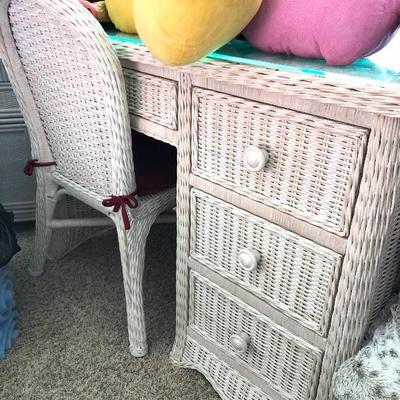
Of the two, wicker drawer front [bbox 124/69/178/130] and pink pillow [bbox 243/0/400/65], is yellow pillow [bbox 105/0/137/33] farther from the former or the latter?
pink pillow [bbox 243/0/400/65]

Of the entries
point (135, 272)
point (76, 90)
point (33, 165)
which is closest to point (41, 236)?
point (33, 165)

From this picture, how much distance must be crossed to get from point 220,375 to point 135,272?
0.28 meters

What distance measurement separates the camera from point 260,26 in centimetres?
72

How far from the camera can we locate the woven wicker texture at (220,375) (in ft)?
2.94

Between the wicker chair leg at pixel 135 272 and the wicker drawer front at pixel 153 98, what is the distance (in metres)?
0.24

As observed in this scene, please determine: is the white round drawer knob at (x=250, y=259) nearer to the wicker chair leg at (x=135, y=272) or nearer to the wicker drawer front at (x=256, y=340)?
the wicker drawer front at (x=256, y=340)

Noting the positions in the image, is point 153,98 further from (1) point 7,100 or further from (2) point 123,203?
(1) point 7,100

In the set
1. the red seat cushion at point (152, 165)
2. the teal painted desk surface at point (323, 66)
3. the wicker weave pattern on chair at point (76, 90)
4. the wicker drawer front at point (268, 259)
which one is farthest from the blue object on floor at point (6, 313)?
the teal painted desk surface at point (323, 66)

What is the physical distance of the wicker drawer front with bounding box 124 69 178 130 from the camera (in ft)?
2.70

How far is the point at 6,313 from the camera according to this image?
3.56ft

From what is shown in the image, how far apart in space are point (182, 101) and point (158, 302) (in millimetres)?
635

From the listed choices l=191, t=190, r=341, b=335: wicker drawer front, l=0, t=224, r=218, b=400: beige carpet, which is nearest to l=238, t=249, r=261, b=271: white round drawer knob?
l=191, t=190, r=341, b=335: wicker drawer front

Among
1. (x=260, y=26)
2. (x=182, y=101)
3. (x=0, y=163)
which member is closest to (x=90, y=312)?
(x=0, y=163)

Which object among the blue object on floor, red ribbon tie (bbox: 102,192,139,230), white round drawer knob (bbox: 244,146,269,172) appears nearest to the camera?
white round drawer knob (bbox: 244,146,269,172)
